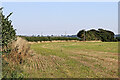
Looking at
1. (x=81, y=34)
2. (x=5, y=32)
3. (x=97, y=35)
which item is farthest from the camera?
(x=97, y=35)

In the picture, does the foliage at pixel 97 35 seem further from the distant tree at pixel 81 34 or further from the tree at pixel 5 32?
the tree at pixel 5 32

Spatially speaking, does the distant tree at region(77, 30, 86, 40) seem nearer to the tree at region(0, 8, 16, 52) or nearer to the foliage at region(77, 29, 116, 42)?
the foliage at region(77, 29, 116, 42)

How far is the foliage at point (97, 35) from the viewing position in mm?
74000

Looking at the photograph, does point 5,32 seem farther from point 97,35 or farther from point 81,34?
point 97,35

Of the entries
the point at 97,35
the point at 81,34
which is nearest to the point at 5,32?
the point at 81,34

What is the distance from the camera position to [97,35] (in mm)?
76875

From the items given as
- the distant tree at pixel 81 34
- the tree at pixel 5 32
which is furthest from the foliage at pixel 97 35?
the tree at pixel 5 32

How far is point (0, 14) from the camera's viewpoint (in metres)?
6.48

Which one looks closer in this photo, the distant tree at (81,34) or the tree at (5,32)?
the tree at (5,32)

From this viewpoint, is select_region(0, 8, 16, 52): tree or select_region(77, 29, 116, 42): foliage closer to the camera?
select_region(0, 8, 16, 52): tree

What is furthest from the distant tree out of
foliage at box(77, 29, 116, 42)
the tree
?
the tree

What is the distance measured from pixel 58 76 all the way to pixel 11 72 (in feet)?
9.87

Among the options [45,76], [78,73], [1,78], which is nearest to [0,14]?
[1,78]

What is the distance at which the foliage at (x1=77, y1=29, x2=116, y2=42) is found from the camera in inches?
2913
